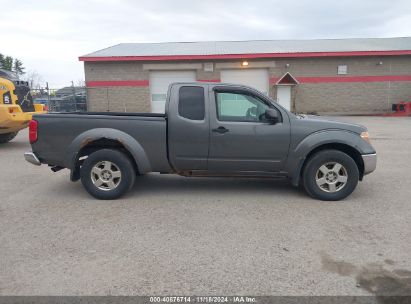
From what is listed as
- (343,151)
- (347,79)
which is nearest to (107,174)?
(343,151)

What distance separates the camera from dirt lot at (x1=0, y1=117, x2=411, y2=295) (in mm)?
2703

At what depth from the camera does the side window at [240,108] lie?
4.83 metres

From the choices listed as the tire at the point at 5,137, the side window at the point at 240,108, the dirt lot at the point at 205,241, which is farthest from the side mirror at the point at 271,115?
the tire at the point at 5,137

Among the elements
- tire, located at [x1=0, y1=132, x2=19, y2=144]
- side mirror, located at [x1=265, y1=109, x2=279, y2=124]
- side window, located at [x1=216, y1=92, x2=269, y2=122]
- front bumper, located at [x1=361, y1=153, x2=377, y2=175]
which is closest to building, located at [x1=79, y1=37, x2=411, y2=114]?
tire, located at [x1=0, y1=132, x2=19, y2=144]

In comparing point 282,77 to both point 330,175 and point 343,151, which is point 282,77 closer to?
point 343,151

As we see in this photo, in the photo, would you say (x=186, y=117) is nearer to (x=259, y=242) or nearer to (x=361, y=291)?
(x=259, y=242)

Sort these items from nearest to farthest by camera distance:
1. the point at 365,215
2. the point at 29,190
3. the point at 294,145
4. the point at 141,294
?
the point at 141,294, the point at 365,215, the point at 294,145, the point at 29,190

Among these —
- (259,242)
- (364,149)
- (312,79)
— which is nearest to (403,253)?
(259,242)

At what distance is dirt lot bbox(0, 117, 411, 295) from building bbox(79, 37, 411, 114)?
1556 cm

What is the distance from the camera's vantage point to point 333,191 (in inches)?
189

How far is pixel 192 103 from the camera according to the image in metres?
4.86

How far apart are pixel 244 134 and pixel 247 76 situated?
1655 centimetres

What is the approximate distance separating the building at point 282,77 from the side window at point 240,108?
15.6m

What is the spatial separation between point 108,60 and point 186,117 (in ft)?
55.6
